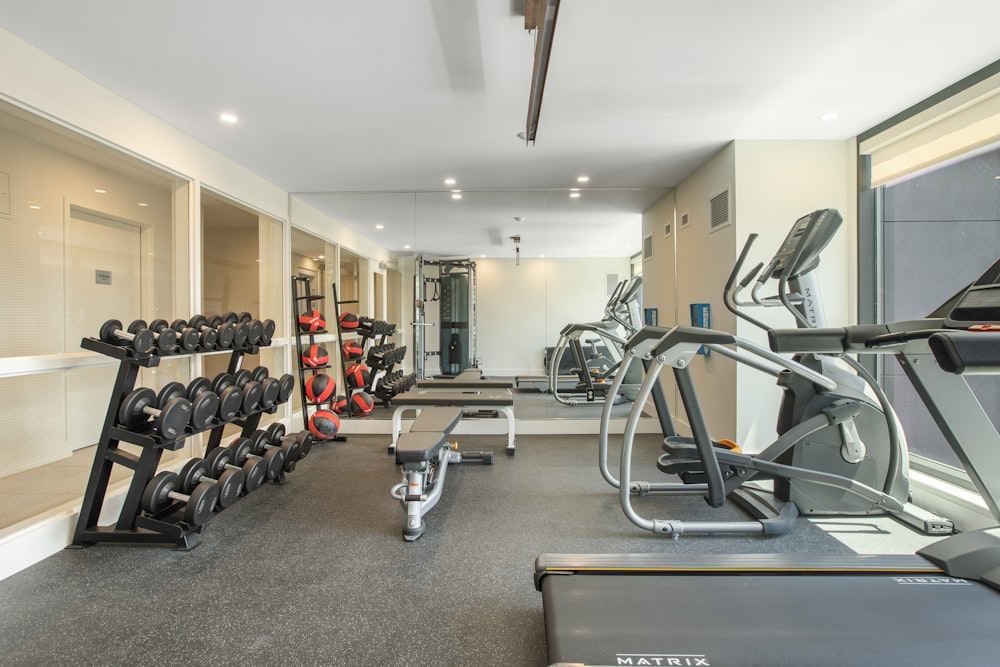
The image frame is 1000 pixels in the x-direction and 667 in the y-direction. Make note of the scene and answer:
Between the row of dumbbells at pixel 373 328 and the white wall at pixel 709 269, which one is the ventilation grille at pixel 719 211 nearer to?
the white wall at pixel 709 269

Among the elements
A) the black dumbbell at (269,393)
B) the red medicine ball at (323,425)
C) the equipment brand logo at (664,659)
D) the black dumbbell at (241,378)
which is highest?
the black dumbbell at (241,378)

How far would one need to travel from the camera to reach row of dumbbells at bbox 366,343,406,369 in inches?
188

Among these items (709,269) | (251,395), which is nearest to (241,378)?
(251,395)

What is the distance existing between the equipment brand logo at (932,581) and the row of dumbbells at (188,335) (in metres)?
3.29

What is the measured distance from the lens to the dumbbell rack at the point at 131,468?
2.10 m

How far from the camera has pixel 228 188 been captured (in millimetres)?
3617

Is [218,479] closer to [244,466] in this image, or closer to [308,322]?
[244,466]

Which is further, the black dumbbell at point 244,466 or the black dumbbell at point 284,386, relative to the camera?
the black dumbbell at point 284,386

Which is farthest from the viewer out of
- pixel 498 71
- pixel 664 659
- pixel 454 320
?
pixel 454 320

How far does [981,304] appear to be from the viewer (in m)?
1.23

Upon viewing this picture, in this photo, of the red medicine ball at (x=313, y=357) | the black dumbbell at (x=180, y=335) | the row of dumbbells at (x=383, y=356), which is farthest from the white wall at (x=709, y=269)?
the black dumbbell at (x=180, y=335)

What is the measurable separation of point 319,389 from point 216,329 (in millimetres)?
1324

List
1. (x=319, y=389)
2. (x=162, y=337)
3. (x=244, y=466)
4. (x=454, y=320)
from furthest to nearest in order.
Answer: (x=454, y=320) < (x=319, y=389) < (x=244, y=466) < (x=162, y=337)

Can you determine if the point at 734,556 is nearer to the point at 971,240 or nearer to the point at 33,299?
the point at 971,240
